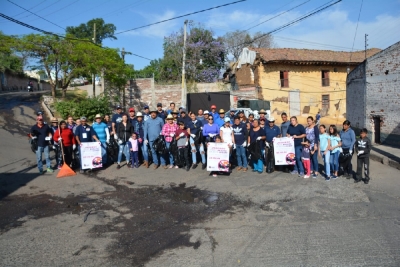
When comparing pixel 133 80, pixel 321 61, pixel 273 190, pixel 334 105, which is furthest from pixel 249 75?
pixel 273 190

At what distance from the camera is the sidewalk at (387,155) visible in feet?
36.8

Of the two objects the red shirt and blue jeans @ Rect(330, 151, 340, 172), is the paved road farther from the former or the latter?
the red shirt

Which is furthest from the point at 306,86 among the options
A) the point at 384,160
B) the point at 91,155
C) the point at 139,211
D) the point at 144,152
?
the point at 139,211

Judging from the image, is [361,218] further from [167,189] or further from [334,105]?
[334,105]

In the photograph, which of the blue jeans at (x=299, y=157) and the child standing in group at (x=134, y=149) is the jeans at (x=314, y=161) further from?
the child standing in group at (x=134, y=149)

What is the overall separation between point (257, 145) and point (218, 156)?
48.7 inches

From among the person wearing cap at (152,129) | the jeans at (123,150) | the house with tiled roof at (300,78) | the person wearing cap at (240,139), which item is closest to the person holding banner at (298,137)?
the person wearing cap at (240,139)

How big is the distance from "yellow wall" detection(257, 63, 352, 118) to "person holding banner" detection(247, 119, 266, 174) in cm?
2270

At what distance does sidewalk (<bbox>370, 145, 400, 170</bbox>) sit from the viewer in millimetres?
11208

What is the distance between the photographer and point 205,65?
40781mm

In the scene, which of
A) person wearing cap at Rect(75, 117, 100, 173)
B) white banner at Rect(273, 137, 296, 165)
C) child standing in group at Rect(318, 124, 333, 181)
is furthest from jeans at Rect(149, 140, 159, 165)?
child standing in group at Rect(318, 124, 333, 181)

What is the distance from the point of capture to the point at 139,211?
22.5 feet

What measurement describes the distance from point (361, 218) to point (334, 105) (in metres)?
31.4

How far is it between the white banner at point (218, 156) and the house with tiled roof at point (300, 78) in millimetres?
22990
